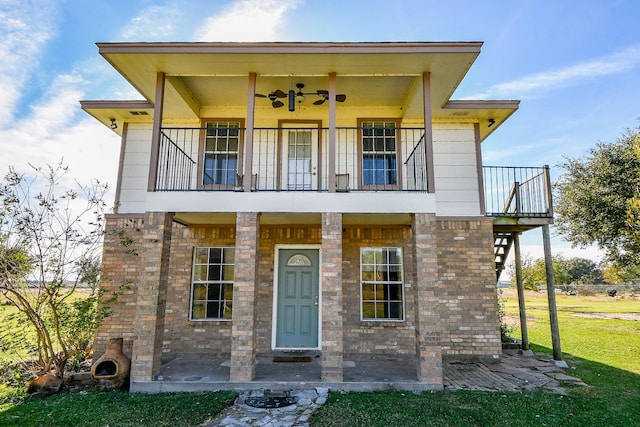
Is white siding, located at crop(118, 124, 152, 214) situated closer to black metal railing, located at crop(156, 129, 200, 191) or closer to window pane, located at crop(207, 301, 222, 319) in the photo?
black metal railing, located at crop(156, 129, 200, 191)

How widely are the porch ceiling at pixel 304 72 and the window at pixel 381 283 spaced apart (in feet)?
10.7

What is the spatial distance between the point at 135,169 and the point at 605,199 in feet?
46.6

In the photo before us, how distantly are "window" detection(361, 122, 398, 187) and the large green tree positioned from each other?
8206 millimetres

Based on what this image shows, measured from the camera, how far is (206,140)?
7.90m

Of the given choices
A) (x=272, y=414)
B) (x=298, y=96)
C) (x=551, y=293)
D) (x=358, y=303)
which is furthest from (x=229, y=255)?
(x=551, y=293)

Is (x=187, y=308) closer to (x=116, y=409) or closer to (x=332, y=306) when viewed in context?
(x=116, y=409)

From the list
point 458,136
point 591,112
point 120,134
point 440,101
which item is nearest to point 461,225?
point 458,136

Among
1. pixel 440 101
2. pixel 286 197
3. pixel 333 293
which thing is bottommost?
pixel 333 293

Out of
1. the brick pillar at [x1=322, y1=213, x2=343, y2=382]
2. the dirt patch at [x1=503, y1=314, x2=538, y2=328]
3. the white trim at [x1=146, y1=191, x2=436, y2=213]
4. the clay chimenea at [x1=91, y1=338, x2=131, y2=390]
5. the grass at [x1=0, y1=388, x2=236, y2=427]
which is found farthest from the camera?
the dirt patch at [x1=503, y1=314, x2=538, y2=328]

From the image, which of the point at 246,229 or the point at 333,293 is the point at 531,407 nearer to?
the point at 333,293

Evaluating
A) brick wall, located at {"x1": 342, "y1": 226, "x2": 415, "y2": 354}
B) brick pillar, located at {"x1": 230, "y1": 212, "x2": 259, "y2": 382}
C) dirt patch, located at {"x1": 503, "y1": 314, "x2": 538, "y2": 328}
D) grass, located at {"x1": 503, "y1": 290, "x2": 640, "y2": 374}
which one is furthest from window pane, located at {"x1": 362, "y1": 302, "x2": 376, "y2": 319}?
dirt patch, located at {"x1": 503, "y1": 314, "x2": 538, "y2": 328}

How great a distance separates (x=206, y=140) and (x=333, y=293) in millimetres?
4750

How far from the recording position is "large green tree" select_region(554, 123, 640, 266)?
Result: 36.5 feet

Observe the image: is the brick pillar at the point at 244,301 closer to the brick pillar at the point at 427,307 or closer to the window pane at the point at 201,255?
the window pane at the point at 201,255
